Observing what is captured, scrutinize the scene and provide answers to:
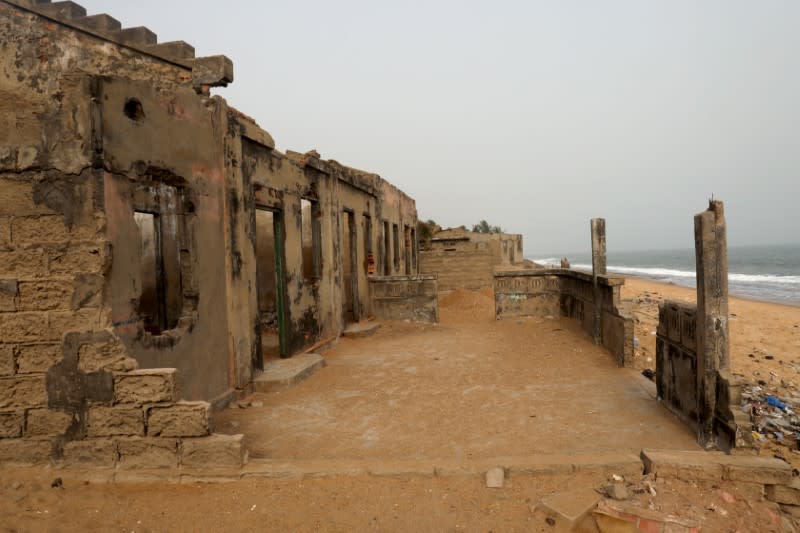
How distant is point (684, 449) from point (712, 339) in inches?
38.9

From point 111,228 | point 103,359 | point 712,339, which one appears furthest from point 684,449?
point 111,228

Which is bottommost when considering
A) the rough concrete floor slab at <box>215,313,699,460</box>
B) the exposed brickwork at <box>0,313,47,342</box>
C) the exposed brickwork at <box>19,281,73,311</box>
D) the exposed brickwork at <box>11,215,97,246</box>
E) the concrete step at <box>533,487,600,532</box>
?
the concrete step at <box>533,487,600,532</box>

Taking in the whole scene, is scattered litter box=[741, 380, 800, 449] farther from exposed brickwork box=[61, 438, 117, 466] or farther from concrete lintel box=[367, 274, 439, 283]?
concrete lintel box=[367, 274, 439, 283]

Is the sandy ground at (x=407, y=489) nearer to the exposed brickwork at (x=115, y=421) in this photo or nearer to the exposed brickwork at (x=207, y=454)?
the exposed brickwork at (x=207, y=454)

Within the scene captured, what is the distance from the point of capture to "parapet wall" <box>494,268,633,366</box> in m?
8.70

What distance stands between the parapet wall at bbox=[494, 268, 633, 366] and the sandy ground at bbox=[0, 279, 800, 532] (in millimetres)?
1292

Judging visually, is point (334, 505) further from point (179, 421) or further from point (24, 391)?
point (24, 391)

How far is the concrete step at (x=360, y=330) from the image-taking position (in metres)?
11.3

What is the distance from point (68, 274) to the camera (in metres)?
4.10

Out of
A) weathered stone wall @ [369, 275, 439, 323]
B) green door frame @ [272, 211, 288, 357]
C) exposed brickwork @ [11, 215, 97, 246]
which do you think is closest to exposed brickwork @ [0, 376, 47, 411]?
exposed brickwork @ [11, 215, 97, 246]

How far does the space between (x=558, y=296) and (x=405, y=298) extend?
12.4 feet

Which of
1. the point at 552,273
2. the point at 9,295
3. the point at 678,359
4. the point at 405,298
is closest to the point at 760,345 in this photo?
the point at 552,273

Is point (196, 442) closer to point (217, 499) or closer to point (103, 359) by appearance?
point (217, 499)

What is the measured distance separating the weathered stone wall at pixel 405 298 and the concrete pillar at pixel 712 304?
28.2 ft
